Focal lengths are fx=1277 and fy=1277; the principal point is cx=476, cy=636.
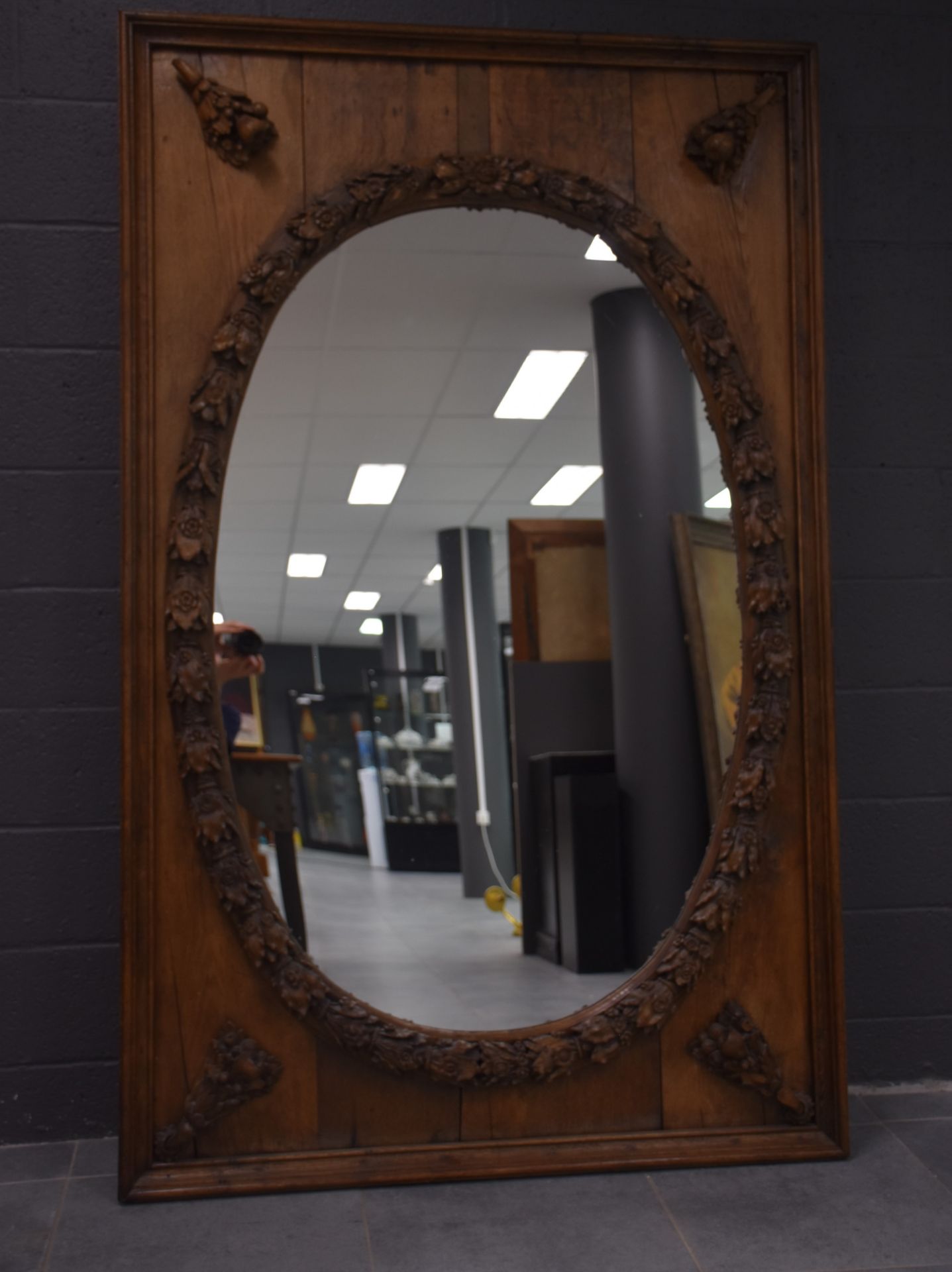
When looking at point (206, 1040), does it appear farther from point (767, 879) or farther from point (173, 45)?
point (173, 45)

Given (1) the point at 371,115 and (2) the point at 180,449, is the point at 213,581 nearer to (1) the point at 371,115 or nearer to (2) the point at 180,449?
(2) the point at 180,449

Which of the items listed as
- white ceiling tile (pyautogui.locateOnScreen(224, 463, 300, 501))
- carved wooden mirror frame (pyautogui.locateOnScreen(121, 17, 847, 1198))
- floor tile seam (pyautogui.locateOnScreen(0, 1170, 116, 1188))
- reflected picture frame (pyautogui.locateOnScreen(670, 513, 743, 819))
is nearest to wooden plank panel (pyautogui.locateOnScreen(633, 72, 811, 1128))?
carved wooden mirror frame (pyautogui.locateOnScreen(121, 17, 847, 1198))

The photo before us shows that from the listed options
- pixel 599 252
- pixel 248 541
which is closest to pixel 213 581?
pixel 248 541

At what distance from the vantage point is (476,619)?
7.14 ft

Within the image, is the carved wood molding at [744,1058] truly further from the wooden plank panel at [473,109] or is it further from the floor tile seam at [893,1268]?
the wooden plank panel at [473,109]

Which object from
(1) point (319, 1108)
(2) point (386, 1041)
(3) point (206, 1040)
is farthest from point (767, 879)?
(3) point (206, 1040)

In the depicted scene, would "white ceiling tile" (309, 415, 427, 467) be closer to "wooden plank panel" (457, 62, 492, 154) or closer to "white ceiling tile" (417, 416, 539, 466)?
"white ceiling tile" (417, 416, 539, 466)

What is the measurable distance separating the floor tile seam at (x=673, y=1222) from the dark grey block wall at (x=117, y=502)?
1.76ft

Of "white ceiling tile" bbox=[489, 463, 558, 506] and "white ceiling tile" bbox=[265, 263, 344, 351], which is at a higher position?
"white ceiling tile" bbox=[265, 263, 344, 351]

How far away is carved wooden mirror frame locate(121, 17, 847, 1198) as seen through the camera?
2043 mm

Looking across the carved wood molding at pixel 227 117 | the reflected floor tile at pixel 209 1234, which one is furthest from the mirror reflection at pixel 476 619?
the reflected floor tile at pixel 209 1234

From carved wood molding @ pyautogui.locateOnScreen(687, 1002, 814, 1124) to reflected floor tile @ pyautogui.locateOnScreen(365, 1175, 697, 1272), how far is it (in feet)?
0.76

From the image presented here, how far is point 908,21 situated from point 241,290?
139 centimetres

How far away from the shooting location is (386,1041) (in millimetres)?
2062
